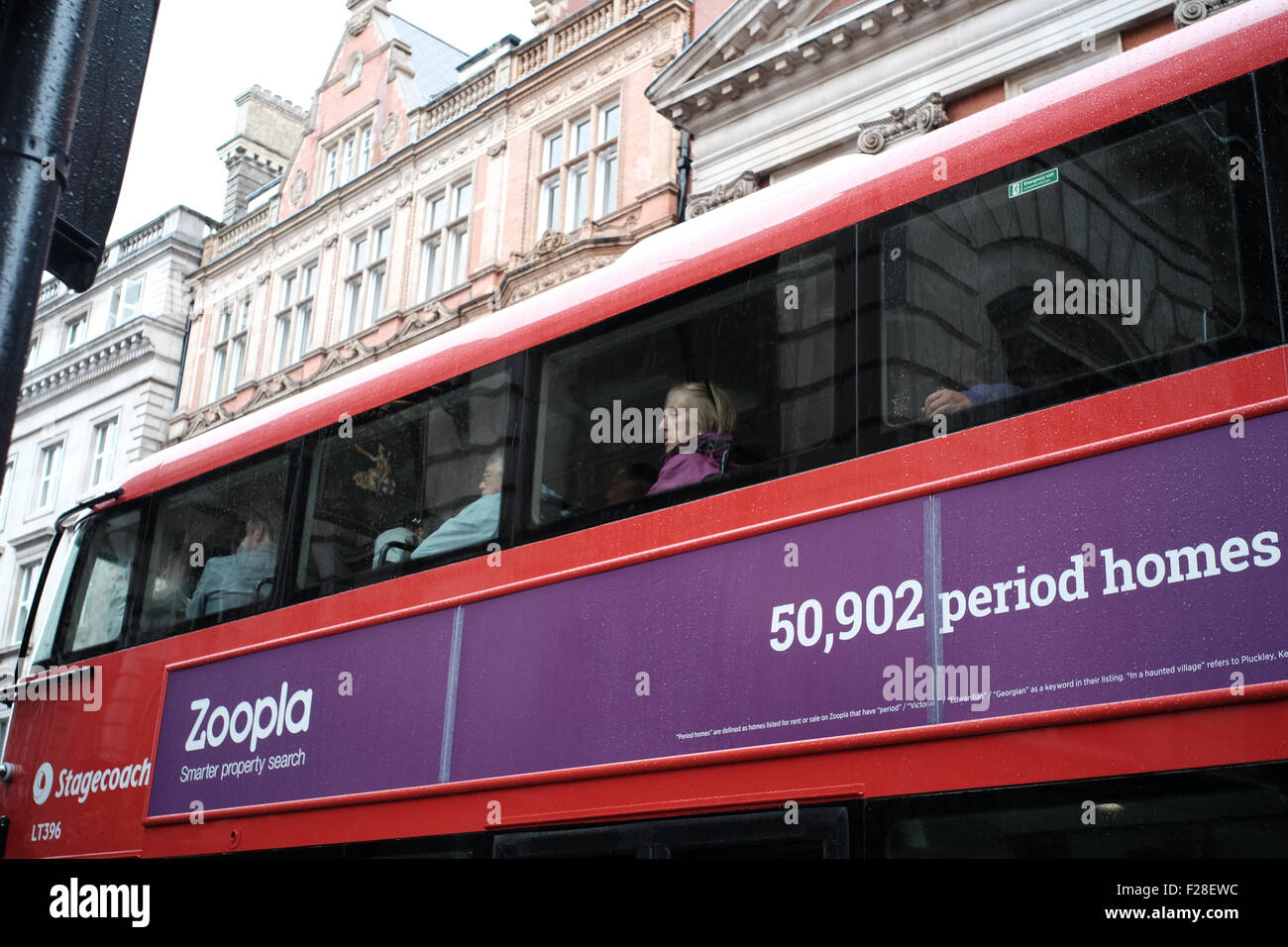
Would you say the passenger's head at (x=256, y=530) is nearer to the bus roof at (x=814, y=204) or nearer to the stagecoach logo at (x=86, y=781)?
the bus roof at (x=814, y=204)

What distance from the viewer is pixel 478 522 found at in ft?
20.7

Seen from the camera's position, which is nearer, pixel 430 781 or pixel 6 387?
pixel 6 387

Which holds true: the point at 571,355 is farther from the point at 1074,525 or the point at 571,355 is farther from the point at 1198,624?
the point at 1198,624

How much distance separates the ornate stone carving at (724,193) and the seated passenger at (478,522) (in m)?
10.9

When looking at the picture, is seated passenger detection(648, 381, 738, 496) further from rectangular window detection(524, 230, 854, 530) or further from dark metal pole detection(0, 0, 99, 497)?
dark metal pole detection(0, 0, 99, 497)

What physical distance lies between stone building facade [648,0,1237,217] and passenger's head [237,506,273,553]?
32.0 ft

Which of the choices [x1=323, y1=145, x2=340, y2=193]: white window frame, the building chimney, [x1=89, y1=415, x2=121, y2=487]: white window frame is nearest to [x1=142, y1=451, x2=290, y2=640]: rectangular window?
[x1=323, y1=145, x2=340, y2=193]: white window frame

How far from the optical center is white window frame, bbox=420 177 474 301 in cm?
2244

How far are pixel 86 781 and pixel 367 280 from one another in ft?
56.8

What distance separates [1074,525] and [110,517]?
6.53 m

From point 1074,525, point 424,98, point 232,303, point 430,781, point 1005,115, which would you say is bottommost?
point 430,781

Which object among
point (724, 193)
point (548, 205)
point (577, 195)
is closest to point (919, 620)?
point (724, 193)

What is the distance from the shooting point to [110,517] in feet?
28.5
